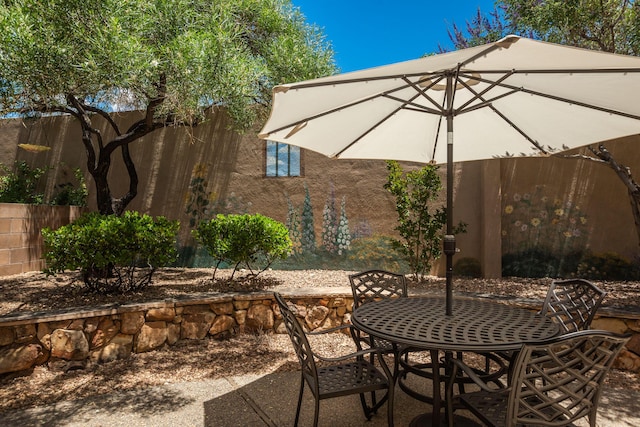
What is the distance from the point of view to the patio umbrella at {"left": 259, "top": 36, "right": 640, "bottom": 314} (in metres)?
2.14

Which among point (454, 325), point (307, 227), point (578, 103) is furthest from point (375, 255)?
point (578, 103)

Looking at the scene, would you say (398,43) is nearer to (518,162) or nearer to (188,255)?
(518,162)

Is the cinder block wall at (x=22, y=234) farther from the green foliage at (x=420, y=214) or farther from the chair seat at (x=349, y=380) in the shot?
Result: the chair seat at (x=349, y=380)

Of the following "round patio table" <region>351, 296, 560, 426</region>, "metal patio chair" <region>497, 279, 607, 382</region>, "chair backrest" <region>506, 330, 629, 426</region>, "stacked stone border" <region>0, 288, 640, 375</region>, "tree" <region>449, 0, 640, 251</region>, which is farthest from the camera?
"tree" <region>449, 0, 640, 251</region>

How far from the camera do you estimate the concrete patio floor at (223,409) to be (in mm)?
2688

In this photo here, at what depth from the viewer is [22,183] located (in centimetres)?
793

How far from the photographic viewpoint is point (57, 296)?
466cm

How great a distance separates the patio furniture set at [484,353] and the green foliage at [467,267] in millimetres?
2931

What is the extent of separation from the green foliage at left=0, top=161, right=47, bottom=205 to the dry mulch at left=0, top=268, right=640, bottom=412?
7.91ft

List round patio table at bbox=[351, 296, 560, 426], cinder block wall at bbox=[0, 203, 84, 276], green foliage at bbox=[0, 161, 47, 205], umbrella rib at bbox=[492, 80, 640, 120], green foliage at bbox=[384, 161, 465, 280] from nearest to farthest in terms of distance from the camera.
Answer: round patio table at bbox=[351, 296, 560, 426], umbrella rib at bbox=[492, 80, 640, 120], green foliage at bbox=[384, 161, 465, 280], cinder block wall at bbox=[0, 203, 84, 276], green foliage at bbox=[0, 161, 47, 205]

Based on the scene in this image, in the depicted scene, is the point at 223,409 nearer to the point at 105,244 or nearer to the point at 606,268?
the point at 105,244

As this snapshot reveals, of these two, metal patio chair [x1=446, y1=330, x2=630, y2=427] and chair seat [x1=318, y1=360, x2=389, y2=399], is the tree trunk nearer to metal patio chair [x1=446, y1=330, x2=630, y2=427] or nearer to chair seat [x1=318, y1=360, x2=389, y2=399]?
metal patio chair [x1=446, y1=330, x2=630, y2=427]

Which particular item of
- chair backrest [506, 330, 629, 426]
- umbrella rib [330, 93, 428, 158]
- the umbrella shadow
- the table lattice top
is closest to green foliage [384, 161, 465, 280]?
umbrella rib [330, 93, 428, 158]

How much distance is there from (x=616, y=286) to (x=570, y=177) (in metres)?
1.68
